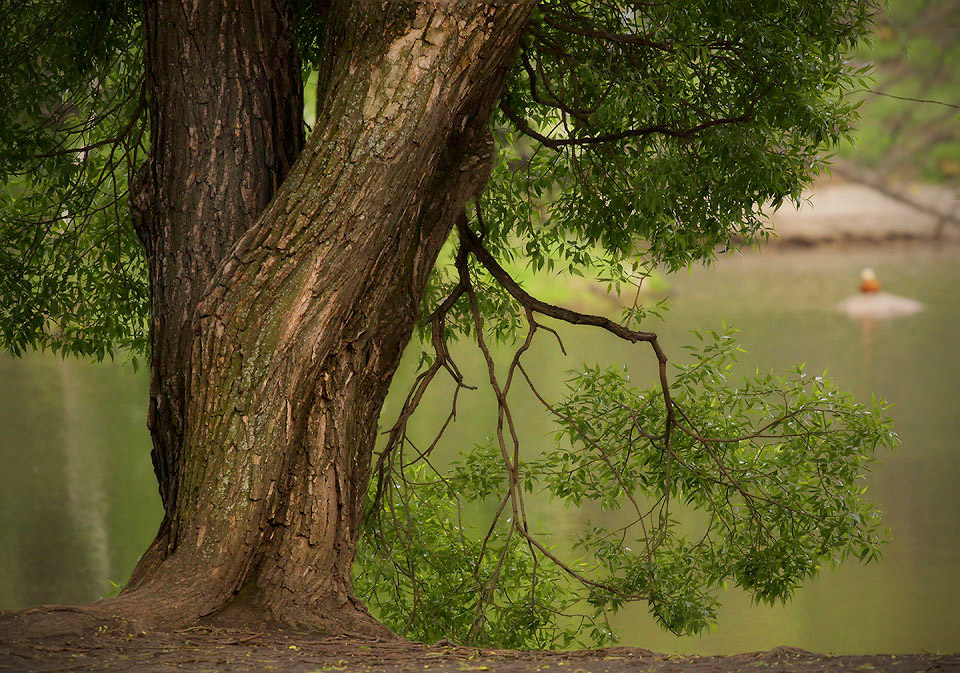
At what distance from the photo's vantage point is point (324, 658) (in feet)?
9.56

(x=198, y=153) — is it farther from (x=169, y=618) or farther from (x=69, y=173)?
(x=69, y=173)

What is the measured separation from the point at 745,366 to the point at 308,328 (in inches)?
410

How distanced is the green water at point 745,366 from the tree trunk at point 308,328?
178 inches

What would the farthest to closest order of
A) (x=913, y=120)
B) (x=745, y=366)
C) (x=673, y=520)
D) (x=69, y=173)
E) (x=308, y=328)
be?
(x=913, y=120)
(x=745, y=366)
(x=69, y=173)
(x=673, y=520)
(x=308, y=328)

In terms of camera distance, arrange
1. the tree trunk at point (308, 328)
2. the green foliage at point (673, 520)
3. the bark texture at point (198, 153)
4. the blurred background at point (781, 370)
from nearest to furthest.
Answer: the tree trunk at point (308, 328)
the bark texture at point (198, 153)
the green foliage at point (673, 520)
the blurred background at point (781, 370)

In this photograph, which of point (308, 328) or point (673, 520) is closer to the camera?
point (308, 328)

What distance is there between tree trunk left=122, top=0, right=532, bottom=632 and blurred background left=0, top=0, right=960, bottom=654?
1.40m

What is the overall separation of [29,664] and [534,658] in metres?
1.29

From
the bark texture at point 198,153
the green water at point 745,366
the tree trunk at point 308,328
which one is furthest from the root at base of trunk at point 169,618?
the green water at point 745,366

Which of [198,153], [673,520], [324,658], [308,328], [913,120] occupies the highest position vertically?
[913,120]

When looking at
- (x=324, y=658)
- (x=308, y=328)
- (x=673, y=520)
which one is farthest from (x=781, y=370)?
(x=324, y=658)

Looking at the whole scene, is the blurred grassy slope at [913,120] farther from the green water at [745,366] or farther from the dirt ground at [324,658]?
the green water at [745,366]

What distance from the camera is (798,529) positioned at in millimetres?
4762

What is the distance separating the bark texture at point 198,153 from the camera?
3654 mm
